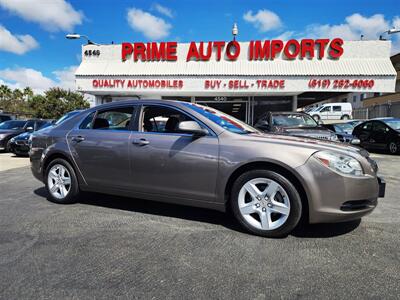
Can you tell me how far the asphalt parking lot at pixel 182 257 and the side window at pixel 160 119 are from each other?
1136 millimetres

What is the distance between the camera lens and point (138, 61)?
1845cm

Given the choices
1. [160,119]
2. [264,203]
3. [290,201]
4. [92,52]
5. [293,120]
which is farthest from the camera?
[92,52]

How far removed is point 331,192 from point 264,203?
0.68 meters

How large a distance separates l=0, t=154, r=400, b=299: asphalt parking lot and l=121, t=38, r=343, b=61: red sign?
14.2m

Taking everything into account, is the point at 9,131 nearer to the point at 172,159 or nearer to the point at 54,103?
the point at 172,159

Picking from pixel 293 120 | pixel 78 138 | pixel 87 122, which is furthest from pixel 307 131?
pixel 78 138

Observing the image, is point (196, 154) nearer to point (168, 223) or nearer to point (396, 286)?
point (168, 223)

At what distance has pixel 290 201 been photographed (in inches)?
132

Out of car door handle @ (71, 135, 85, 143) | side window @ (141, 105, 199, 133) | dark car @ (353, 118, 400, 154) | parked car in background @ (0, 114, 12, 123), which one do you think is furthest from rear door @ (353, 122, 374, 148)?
parked car in background @ (0, 114, 12, 123)

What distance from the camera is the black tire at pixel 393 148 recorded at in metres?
11.9

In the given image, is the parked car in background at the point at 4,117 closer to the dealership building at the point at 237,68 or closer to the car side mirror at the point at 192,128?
the dealership building at the point at 237,68

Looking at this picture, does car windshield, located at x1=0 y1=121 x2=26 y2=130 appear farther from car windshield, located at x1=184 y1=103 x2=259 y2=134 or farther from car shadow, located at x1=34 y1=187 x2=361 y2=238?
car windshield, located at x1=184 y1=103 x2=259 y2=134

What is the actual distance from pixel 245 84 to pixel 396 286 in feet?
49.8

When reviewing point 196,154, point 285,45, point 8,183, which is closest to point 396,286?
point 196,154
